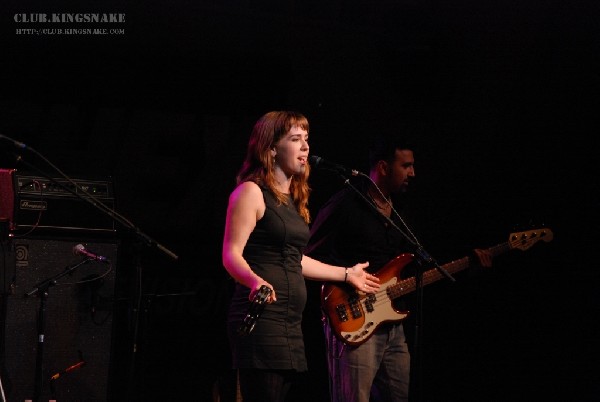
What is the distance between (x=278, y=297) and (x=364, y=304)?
1.36 metres

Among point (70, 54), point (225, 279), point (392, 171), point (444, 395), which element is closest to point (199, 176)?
point (225, 279)

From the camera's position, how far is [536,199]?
20.0 ft

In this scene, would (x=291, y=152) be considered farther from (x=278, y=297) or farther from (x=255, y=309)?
(x=255, y=309)

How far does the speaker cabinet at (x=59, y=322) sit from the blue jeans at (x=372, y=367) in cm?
156

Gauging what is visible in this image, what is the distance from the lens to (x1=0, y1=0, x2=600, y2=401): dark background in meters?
5.81

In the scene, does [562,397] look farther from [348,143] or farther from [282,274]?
[282,274]

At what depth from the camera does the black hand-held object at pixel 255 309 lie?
3.07 m

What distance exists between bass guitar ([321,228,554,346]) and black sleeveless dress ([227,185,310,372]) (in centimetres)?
103

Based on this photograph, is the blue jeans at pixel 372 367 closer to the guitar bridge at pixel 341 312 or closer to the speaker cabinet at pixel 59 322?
the guitar bridge at pixel 341 312

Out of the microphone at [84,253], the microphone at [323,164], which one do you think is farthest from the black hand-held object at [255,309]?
the microphone at [84,253]

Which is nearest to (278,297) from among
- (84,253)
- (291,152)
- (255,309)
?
(255,309)

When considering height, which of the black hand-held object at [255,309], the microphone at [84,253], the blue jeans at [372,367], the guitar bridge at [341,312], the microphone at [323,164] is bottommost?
the blue jeans at [372,367]

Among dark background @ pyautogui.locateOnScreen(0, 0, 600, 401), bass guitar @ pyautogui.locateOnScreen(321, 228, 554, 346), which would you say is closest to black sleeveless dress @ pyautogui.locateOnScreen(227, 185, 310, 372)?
bass guitar @ pyautogui.locateOnScreen(321, 228, 554, 346)

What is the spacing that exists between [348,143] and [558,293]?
6.56 ft
